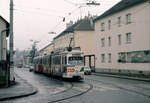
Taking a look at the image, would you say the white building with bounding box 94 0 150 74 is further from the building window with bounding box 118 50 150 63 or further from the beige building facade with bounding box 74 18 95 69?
the beige building facade with bounding box 74 18 95 69

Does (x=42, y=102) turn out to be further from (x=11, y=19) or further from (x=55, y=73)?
(x=55, y=73)

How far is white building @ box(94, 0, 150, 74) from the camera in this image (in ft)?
109

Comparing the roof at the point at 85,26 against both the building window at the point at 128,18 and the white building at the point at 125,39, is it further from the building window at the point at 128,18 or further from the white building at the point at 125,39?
the building window at the point at 128,18

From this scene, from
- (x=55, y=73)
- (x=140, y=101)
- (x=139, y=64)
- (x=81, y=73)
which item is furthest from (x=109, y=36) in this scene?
(x=140, y=101)

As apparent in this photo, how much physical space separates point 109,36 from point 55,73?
18196 millimetres

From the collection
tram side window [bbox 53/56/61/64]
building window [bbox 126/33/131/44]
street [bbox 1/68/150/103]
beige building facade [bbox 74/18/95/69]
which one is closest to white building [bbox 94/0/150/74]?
building window [bbox 126/33/131/44]

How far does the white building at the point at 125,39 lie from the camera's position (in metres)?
33.3

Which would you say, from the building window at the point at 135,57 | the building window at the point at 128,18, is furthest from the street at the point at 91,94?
the building window at the point at 128,18

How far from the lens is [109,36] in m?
43.6

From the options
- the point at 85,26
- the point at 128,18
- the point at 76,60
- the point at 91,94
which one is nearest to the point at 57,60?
the point at 76,60

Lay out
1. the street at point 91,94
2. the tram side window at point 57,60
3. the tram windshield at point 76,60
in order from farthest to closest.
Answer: the tram side window at point 57,60
the tram windshield at point 76,60
the street at point 91,94

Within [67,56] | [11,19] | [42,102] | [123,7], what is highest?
[123,7]

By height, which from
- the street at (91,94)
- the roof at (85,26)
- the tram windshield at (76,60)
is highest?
the roof at (85,26)

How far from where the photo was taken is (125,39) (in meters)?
38.2
